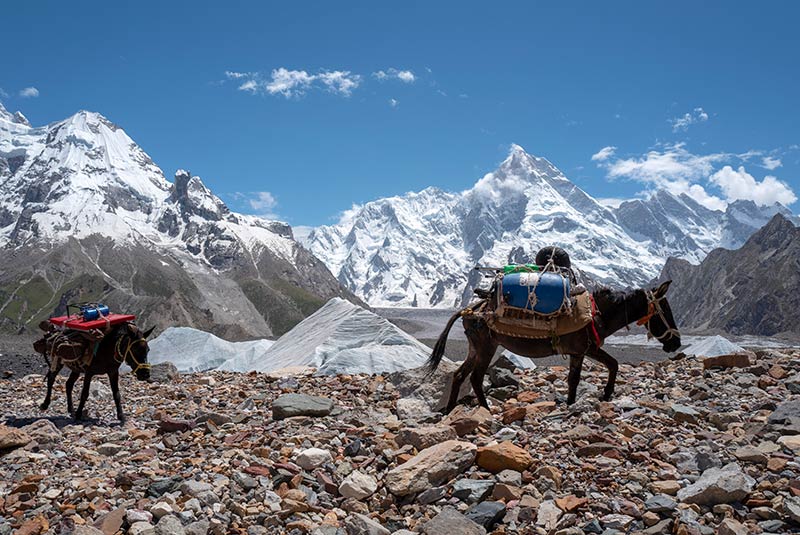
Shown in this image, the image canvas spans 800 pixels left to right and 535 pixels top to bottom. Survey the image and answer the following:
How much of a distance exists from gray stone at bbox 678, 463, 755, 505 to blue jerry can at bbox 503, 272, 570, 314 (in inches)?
174

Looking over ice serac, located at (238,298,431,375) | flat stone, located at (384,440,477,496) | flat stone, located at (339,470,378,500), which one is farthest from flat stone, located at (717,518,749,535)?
ice serac, located at (238,298,431,375)

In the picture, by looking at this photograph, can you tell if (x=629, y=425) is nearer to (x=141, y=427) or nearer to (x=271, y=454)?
(x=271, y=454)

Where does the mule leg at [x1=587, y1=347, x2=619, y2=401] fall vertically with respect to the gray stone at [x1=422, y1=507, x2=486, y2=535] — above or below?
above

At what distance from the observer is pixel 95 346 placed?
14.3 m

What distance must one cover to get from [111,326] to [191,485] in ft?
26.0

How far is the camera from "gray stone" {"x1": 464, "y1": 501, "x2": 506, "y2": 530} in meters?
7.09

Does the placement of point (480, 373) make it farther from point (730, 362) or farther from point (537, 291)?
point (730, 362)

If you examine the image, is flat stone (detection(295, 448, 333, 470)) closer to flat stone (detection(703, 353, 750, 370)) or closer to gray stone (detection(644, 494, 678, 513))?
gray stone (detection(644, 494, 678, 513))

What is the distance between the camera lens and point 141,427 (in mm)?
13227

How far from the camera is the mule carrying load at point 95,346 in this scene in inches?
558

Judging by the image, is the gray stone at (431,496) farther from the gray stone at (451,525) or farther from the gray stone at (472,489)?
the gray stone at (451,525)

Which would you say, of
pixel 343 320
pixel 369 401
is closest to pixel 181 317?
pixel 343 320

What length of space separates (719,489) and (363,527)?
3799mm

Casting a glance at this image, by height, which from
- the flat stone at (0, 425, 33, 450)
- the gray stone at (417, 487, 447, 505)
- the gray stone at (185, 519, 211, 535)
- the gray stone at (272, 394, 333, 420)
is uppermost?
the gray stone at (272, 394, 333, 420)
